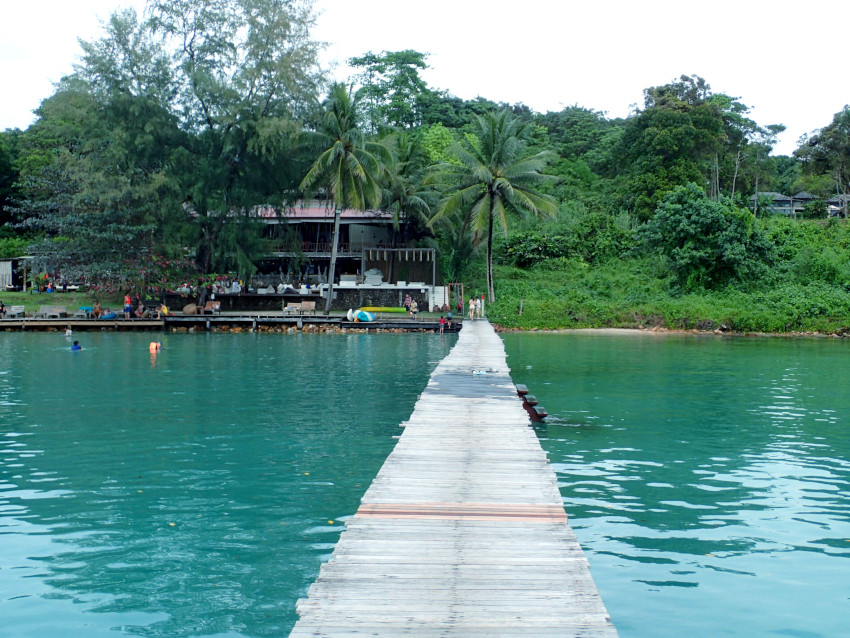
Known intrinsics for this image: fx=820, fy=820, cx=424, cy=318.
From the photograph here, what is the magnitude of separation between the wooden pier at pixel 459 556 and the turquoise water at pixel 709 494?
3.58 ft

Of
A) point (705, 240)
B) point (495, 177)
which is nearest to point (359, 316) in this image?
point (495, 177)

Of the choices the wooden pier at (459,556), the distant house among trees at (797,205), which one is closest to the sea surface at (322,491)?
the wooden pier at (459,556)

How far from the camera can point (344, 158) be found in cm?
4416

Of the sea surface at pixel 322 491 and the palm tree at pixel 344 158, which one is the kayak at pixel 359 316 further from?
the sea surface at pixel 322 491

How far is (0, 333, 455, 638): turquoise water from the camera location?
7676 mm

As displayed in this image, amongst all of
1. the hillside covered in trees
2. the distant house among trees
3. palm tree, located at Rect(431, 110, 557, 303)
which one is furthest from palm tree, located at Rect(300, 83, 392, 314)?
the distant house among trees

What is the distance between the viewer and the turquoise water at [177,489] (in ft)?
25.2

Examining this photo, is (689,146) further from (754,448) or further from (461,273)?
(754,448)

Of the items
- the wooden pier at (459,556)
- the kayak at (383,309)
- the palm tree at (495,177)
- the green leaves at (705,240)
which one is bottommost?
the wooden pier at (459,556)

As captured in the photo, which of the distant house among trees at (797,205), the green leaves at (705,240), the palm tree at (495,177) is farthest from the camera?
the distant house among trees at (797,205)

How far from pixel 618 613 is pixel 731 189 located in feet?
205

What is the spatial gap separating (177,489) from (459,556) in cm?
621

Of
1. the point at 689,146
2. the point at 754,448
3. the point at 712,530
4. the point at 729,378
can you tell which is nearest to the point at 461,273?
the point at 689,146

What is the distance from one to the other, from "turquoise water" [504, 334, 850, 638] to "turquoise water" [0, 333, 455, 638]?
3.27 m
